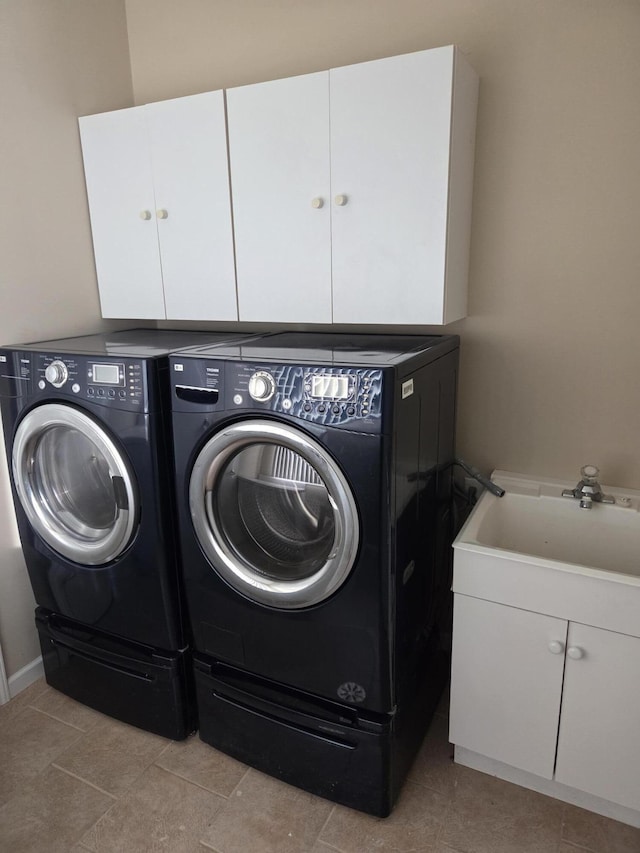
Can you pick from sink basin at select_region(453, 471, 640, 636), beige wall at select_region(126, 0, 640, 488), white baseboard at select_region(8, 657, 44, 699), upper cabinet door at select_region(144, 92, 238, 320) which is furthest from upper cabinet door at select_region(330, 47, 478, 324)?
white baseboard at select_region(8, 657, 44, 699)

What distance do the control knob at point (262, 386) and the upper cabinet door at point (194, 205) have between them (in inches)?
24.2

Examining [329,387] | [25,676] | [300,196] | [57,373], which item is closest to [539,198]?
[300,196]

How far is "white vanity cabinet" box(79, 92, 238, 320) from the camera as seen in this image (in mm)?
1889

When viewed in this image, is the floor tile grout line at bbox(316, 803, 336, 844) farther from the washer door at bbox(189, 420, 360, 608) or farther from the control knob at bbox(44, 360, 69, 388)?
the control knob at bbox(44, 360, 69, 388)

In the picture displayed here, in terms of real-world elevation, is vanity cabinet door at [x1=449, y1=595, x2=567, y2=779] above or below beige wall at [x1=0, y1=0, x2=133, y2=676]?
below

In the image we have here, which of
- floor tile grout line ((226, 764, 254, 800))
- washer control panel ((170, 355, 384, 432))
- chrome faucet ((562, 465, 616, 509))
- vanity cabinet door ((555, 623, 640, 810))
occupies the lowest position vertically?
floor tile grout line ((226, 764, 254, 800))

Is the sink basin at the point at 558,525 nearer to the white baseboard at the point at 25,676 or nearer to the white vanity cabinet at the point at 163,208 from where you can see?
the white vanity cabinet at the point at 163,208

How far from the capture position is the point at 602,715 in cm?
148

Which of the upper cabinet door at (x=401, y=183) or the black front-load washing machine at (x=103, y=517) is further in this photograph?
the black front-load washing machine at (x=103, y=517)

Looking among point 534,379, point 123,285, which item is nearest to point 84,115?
point 123,285

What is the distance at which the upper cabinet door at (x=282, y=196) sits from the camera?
66.9 inches

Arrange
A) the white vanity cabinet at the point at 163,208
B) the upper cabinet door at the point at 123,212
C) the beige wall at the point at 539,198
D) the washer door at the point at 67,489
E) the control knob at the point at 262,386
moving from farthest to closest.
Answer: the upper cabinet door at the point at 123,212, the white vanity cabinet at the point at 163,208, the washer door at the point at 67,489, the beige wall at the point at 539,198, the control knob at the point at 262,386

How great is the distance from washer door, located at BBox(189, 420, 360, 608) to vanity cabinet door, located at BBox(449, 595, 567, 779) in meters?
0.43

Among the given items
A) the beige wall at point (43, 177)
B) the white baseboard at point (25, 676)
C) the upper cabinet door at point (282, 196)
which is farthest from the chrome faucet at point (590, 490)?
the white baseboard at point (25, 676)
